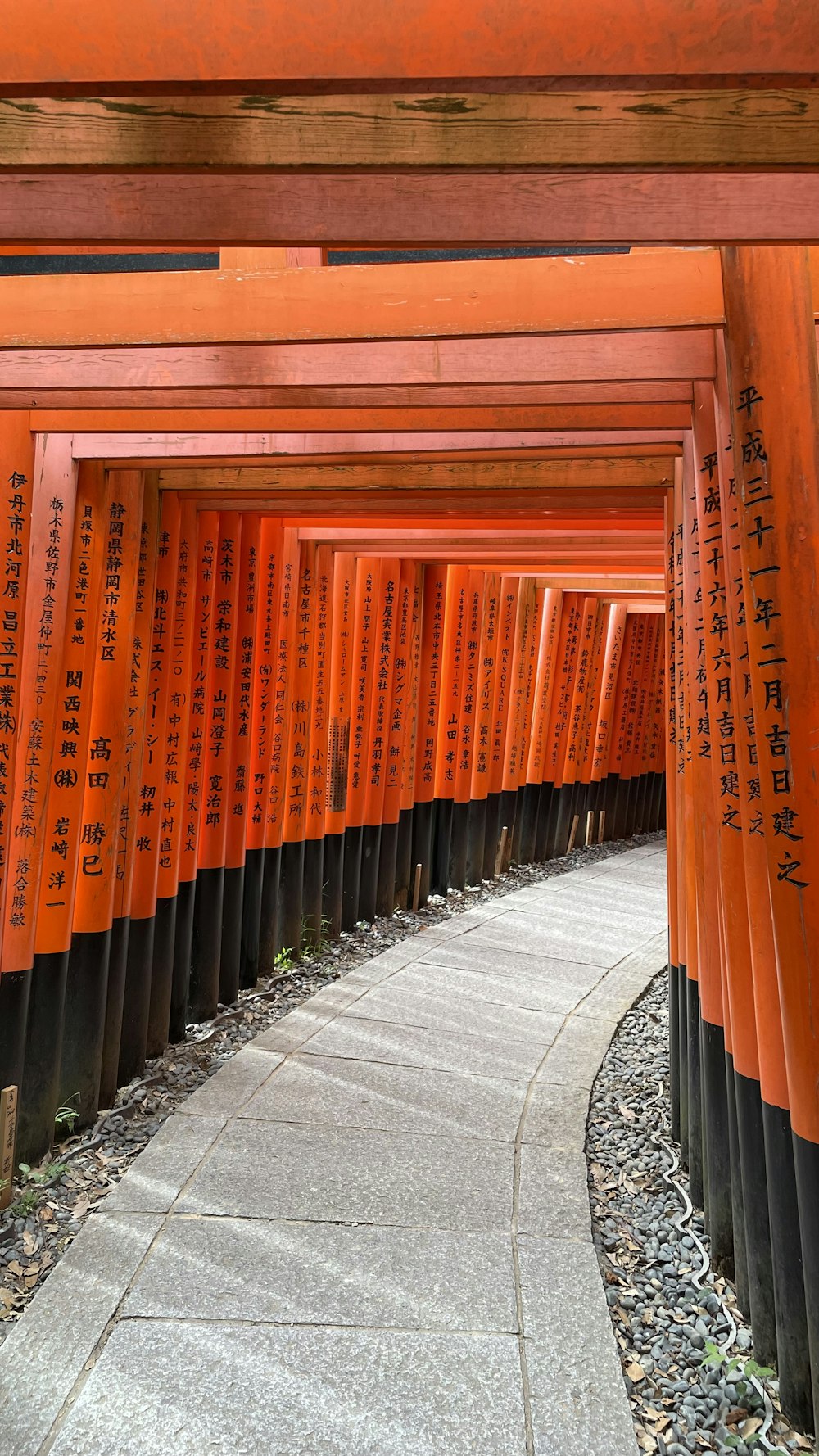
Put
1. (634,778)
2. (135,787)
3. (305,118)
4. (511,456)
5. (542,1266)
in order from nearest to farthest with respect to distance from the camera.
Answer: (305,118)
(542,1266)
(511,456)
(135,787)
(634,778)

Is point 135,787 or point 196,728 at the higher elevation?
point 196,728

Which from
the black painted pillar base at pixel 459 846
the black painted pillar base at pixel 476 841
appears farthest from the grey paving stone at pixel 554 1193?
the black painted pillar base at pixel 476 841

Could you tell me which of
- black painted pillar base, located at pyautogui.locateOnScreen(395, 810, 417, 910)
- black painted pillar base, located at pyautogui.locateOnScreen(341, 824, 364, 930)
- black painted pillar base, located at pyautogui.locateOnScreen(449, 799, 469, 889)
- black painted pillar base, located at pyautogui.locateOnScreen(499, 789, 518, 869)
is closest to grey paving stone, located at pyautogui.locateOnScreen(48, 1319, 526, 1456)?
black painted pillar base, located at pyautogui.locateOnScreen(341, 824, 364, 930)

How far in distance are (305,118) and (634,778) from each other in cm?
1495

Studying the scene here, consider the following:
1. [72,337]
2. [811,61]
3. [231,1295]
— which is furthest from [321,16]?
[231,1295]

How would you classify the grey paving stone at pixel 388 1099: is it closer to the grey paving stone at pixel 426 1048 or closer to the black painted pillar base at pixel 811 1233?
the grey paving stone at pixel 426 1048

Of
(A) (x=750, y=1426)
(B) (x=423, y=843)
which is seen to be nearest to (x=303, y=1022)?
(A) (x=750, y=1426)

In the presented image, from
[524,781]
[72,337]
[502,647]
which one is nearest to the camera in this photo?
[72,337]

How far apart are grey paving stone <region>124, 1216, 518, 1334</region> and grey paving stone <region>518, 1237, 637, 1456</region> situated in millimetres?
99

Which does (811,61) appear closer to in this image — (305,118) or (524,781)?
(305,118)

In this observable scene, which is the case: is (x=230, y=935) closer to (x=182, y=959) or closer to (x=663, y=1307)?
(x=182, y=959)

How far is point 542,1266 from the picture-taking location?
3.45 m

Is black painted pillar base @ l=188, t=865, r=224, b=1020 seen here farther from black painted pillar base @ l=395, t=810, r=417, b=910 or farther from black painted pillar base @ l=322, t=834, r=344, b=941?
black painted pillar base @ l=395, t=810, r=417, b=910

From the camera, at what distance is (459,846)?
34.3 feet
